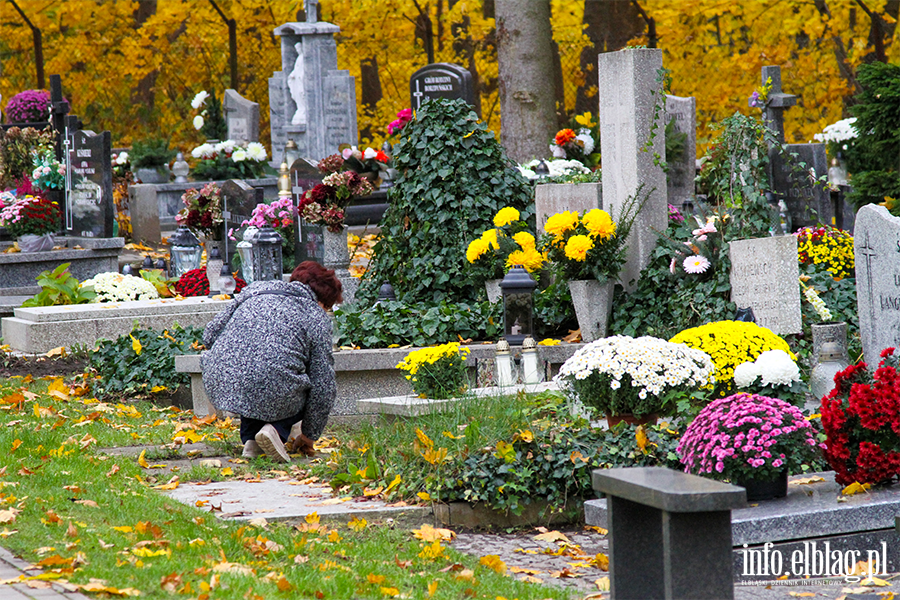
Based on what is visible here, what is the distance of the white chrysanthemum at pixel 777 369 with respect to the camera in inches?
245

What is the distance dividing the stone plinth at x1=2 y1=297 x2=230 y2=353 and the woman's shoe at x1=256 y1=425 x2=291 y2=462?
4.66 meters

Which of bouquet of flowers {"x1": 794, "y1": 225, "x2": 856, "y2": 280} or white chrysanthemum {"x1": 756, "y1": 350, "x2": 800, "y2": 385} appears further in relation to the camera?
bouquet of flowers {"x1": 794, "y1": 225, "x2": 856, "y2": 280}

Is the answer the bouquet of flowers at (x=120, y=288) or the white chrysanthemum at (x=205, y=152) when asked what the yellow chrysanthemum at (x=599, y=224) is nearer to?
the bouquet of flowers at (x=120, y=288)

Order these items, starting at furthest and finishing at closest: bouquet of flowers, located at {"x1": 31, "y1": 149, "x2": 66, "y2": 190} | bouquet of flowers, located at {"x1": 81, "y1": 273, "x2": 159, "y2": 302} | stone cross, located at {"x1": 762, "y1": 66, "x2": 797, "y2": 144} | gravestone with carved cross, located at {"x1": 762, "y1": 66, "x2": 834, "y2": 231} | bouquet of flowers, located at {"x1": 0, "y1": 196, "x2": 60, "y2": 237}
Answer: stone cross, located at {"x1": 762, "y1": 66, "x2": 797, "y2": 144} < bouquet of flowers, located at {"x1": 31, "y1": 149, "x2": 66, "y2": 190} < bouquet of flowers, located at {"x1": 0, "y1": 196, "x2": 60, "y2": 237} < gravestone with carved cross, located at {"x1": 762, "y1": 66, "x2": 834, "y2": 231} < bouquet of flowers, located at {"x1": 81, "y1": 273, "x2": 159, "y2": 302}

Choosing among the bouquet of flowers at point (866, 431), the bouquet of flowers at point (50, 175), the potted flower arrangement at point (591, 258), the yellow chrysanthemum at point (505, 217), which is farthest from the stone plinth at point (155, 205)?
the bouquet of flowers at point (866, 431)

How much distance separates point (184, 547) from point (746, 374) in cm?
302

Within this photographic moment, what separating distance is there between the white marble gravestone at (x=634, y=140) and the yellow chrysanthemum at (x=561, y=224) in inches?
16.9

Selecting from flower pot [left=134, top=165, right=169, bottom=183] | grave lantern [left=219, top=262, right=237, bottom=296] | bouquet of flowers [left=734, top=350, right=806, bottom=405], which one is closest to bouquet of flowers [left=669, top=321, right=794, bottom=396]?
bouquet of flowers [left=734, top=350, right=806, bottom=405]

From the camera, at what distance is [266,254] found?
36.8 ft

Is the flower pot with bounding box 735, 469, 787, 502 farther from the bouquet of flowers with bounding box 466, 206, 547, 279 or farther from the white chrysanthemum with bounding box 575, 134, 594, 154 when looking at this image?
the white chrysanthemum with bounding box 575, 134, 594, 154

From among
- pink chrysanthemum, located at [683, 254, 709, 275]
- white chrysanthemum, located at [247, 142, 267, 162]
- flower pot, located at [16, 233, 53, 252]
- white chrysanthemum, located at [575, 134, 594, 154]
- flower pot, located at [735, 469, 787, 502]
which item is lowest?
flower pot, located at [735, 469, 787, 502]

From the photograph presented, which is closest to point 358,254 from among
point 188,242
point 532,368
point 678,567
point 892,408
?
point 188,242

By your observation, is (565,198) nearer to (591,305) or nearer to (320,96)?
(591,305)

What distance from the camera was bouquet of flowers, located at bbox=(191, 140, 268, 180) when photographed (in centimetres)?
2044
